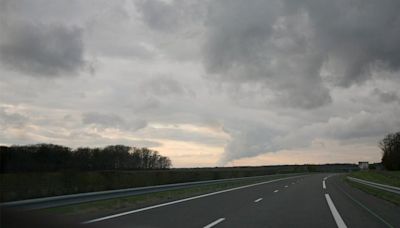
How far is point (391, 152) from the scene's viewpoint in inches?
4717

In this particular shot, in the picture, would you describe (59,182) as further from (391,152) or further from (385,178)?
(391,152)

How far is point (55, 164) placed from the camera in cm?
3497

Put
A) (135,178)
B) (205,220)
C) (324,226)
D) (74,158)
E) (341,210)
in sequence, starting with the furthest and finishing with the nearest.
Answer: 1. (74,158)
2. (135,178)
3. (341,210)
4. (205,220)
5. (324,226)

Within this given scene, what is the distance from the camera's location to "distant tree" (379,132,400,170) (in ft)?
375

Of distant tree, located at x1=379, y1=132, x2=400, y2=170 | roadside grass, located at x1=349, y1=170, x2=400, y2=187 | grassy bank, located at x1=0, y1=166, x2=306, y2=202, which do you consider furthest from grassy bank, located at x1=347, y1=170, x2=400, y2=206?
distant tree, located at x1=379, y1=132, x2=400, y2=170

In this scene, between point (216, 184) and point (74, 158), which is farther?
point (74, 158)

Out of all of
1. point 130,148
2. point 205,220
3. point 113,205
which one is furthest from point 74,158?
point 130,148

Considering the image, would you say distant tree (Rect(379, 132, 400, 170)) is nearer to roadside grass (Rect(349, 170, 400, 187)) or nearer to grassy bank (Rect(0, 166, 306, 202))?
roadside grass (Rect(349, 170, 400, 187))

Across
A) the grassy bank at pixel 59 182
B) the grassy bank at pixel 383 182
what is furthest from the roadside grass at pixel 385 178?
the grassy bank at pixel 59 182

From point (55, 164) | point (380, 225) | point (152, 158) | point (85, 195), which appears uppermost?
point (152, 158)

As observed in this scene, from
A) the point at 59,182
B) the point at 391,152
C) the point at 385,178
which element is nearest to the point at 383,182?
the point at 385,178

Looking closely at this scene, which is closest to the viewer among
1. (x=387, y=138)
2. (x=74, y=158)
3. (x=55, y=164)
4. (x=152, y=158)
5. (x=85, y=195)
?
(x=85, y=195)

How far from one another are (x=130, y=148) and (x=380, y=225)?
10226cm

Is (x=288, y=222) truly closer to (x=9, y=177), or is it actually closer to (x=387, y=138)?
(x=9, y=177)
